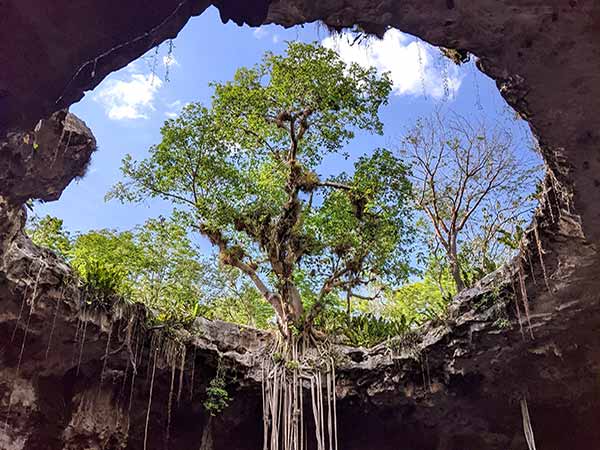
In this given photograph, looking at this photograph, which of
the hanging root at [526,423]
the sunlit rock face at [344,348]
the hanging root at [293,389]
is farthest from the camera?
the hanging root at [293,389]

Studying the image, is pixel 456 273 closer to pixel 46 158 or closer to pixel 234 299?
pixel 234 299

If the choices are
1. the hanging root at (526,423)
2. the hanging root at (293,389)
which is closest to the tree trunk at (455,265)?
the hanging root at (526,423)

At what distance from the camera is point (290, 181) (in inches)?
258

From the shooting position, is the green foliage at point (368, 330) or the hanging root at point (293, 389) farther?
the green foliage at point (368, 330)

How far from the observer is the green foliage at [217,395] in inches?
228

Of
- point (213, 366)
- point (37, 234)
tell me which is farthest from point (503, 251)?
point (37, 234)

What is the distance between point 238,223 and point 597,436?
542cm

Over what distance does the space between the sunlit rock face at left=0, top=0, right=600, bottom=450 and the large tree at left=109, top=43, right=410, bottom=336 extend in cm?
113

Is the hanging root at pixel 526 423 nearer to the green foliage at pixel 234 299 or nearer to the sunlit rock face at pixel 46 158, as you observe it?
the green foliage at pixel 234 299

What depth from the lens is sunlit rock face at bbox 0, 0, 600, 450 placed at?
2770 mm

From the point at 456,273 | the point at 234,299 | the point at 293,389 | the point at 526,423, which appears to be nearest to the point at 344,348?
the point at 293,389

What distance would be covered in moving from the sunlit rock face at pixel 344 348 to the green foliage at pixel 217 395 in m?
0.18

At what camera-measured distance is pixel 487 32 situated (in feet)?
9.62

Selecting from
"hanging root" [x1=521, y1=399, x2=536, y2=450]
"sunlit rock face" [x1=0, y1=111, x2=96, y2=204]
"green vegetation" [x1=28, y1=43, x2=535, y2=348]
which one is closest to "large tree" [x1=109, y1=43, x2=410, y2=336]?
"green vegetation" [x1=28, y1=43, x2=535, y2=348]
